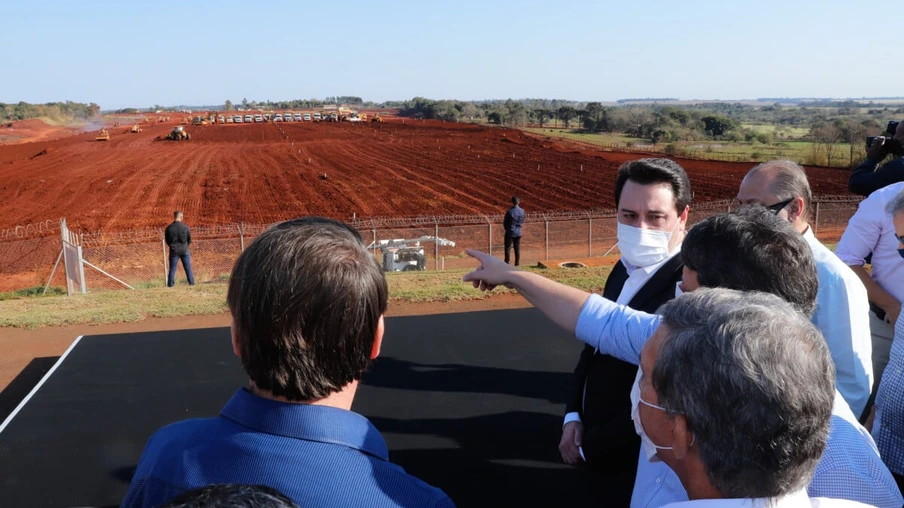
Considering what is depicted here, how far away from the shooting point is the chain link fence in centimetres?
1566

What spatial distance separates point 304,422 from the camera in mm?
1338

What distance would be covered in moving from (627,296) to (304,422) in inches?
65.2

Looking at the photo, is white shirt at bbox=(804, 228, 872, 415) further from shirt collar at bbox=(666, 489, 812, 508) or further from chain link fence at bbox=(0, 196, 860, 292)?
chain link fence at bbox=(0, 196, 860, 292)

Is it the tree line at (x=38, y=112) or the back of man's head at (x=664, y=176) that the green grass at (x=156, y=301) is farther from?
the tree line at (x=38, y=112)

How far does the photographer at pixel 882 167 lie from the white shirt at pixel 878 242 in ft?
2.80

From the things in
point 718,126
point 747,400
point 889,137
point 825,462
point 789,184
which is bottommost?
point 825,462

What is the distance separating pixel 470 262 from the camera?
1659cm

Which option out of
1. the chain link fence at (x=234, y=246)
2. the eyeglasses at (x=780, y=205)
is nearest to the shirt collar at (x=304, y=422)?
the eyeglasses at (x=780, y=205)

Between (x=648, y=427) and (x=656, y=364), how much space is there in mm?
169

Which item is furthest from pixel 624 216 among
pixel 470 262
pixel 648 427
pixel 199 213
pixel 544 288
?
pixel 199 213

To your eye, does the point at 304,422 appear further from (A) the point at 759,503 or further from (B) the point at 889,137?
(B) the point at 889,137

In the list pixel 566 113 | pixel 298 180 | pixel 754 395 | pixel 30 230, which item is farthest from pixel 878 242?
pixel 566 113

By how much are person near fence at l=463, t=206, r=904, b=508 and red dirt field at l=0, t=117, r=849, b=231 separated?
22.0 meters

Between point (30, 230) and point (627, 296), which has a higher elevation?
point (627, 296)
